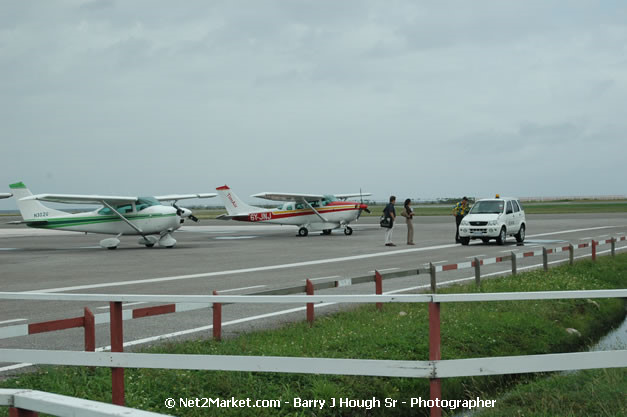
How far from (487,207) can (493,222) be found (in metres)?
1.56

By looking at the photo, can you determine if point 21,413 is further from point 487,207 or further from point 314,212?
point 314,212

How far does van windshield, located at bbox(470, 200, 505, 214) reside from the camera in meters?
27.1

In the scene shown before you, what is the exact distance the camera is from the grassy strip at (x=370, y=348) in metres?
6.14

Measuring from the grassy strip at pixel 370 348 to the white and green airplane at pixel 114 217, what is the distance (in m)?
20.1

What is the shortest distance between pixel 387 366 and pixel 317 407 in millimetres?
2202

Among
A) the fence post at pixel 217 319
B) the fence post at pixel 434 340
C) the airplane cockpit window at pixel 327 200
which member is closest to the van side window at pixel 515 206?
the airplane cockpit window at pixel 327 200

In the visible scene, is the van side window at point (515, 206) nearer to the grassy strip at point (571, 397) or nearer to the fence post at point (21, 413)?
the grassy strip at point (571, 397)

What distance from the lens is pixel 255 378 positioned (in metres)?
6.57

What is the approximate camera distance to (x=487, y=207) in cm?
2742

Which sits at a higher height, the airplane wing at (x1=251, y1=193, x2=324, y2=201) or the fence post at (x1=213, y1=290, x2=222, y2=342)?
the airplane wing at (x1=251, y1=193, x2=324, y2=201)

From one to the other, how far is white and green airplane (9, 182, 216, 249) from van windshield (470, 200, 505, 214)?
13.4 metres

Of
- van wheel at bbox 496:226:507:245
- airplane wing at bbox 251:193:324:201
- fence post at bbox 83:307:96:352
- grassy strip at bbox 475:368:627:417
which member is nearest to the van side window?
van wheel at bbox 496:226:507:245

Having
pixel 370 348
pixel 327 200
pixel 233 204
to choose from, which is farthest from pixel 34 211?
pixel 370 348

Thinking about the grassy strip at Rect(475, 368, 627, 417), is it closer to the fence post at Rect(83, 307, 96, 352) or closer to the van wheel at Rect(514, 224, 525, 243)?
the fence post at Rect(83, 307, 96, 352)
